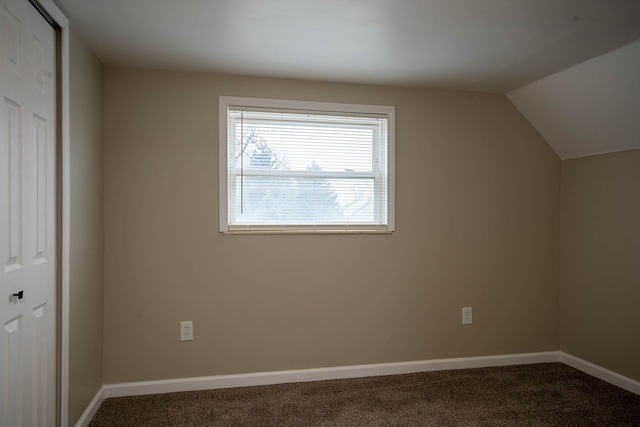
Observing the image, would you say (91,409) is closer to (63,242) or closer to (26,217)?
(63,242)

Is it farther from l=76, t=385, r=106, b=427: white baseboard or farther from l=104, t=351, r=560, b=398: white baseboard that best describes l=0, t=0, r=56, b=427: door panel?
l=104, t=351, r=560, b=398: white baseboard

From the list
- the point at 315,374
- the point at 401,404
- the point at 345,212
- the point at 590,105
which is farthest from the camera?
the point at 345,212

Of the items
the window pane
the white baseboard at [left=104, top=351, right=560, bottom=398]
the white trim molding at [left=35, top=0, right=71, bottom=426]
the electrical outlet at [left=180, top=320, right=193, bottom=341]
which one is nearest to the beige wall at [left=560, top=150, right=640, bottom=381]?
the white baseboard at [left=104, top=351, right=560, bottom=398]

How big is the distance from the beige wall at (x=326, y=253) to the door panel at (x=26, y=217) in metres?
0.83

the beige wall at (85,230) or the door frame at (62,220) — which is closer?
the door frame at (62,220)

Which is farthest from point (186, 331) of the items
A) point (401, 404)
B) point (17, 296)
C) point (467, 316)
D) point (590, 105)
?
point (590, 105)

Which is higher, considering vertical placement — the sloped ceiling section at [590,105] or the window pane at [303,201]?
the sloped ceiling section at [590,105]

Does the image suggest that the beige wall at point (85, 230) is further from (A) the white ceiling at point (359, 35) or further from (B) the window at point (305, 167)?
(B) the window at point (305, 167)

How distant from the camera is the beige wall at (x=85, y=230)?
219 centimetres

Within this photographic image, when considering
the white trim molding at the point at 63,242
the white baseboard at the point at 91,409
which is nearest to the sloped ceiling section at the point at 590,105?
the white trim molding at the point at 63,242

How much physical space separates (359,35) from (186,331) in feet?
7.38

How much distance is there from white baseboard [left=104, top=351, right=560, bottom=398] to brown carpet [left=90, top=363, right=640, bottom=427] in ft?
0.18

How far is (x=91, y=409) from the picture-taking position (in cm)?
245

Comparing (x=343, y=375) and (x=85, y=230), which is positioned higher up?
(x=85, y=230)
